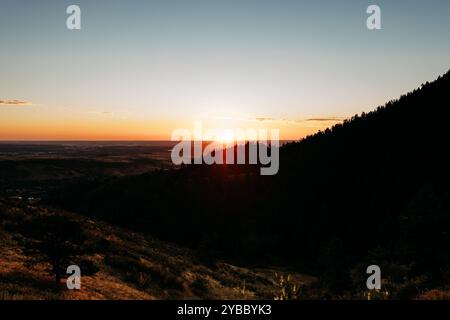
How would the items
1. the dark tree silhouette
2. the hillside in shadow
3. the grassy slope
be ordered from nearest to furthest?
the grassy slope
the dark tree silhouette
the hillside in shadow

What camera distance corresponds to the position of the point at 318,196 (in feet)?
214

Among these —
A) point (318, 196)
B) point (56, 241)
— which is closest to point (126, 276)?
point (56, 241)

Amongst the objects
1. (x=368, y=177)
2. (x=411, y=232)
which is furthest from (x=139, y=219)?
(x=411, y=232)

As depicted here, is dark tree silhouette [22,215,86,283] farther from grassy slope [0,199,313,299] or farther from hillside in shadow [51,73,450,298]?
hillside in shadow [51,73,450,298]

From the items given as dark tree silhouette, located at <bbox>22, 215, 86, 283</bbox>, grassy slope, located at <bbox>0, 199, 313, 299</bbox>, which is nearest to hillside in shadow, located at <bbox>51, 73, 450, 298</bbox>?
grassy slope, located at <bbox>0, 199, 313, 299</bbox>

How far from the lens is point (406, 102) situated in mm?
87562

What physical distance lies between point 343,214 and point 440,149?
59.4 feet

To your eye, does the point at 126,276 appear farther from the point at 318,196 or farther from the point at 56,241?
the point at 318,196

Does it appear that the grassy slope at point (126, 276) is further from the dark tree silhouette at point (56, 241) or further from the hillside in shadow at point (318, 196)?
the hillside in shadow at point (318, 196)

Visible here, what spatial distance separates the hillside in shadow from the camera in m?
52.7

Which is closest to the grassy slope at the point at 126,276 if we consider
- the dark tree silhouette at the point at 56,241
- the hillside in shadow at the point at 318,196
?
the dark tree silhouette at the point at 56,241

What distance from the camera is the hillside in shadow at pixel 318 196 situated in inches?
2076

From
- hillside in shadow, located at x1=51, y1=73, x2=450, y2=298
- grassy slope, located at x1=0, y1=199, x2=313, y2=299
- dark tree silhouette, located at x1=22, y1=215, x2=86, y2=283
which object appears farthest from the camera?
hillside in shadow, located at x1=51, y1=73, x2=450, y2=298
